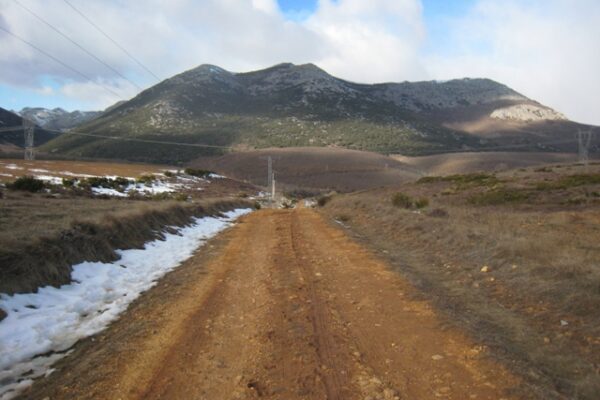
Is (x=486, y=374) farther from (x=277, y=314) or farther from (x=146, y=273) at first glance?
(x=146, y=273)

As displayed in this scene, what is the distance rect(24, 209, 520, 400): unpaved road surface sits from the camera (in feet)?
15.4

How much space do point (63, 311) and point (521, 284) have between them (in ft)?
27.0

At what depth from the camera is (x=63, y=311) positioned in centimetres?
753

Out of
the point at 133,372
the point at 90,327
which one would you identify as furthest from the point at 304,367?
the point at 90,327

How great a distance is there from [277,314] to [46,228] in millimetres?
7177

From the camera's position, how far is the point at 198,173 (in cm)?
6956

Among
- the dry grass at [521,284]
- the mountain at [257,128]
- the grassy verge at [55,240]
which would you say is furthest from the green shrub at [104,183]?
the mountain at [257,128]

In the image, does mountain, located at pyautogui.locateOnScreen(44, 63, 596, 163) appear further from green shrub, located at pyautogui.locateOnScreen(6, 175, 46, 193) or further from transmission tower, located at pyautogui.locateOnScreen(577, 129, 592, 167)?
green shrub, located at pyautogui.locateOnScreen(6, 175, 46, 193)

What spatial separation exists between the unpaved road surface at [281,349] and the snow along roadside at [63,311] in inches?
11.8

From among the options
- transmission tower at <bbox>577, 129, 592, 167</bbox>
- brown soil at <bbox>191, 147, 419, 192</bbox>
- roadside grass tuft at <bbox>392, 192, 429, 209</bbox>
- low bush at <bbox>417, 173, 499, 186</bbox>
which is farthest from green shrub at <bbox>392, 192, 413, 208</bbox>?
brown soil at <bbox>191, 147, 419, 192</bbox>

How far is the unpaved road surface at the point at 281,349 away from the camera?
Result: 4707 mm

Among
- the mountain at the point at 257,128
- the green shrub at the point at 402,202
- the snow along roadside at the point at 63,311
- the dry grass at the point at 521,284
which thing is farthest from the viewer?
the mountain at the point at 257,128

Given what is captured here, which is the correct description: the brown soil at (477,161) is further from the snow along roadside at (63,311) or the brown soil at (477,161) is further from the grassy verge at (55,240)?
the snow along roadside at (63,311)

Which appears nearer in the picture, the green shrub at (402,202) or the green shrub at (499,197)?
the green shrub at (402,202)
